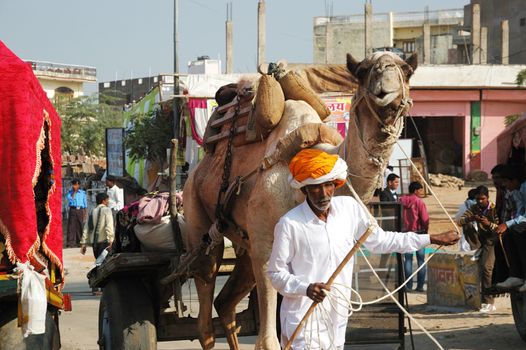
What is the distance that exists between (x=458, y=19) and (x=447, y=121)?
89.3 feet

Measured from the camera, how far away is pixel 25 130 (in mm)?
5941

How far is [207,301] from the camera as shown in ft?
27.1

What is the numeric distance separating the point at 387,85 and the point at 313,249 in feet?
4.00

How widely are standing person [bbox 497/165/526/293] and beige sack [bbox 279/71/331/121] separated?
2.89 metres

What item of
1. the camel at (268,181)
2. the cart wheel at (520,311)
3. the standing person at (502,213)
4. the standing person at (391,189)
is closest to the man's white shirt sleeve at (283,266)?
the camel at (268,181)

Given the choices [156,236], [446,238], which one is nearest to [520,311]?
[156,236]

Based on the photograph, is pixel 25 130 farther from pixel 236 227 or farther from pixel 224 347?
pixel 224 347

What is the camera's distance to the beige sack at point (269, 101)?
6886mm

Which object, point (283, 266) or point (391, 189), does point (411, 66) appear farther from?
point (391, 189)

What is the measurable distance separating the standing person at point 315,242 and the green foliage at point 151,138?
25.8 meters

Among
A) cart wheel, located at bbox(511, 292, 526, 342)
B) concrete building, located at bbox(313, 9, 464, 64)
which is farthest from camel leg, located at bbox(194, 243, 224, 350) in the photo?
concrete building, located at bbox(313, 9, 464, 64)

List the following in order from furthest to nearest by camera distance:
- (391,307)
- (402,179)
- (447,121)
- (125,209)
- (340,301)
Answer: (447,121) → (402,179) → (125,209) → (391,307) → (340,301)

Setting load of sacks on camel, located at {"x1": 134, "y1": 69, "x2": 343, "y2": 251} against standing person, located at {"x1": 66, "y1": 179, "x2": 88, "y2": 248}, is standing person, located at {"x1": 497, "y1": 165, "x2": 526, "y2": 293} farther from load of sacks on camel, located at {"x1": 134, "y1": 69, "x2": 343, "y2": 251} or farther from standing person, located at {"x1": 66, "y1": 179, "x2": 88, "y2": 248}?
standing person, located at {"x1": 66, "y1": 179, "x2": 88, "y2": 248}

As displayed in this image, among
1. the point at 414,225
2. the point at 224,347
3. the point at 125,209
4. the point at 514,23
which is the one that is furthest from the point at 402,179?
the point at 514,23
